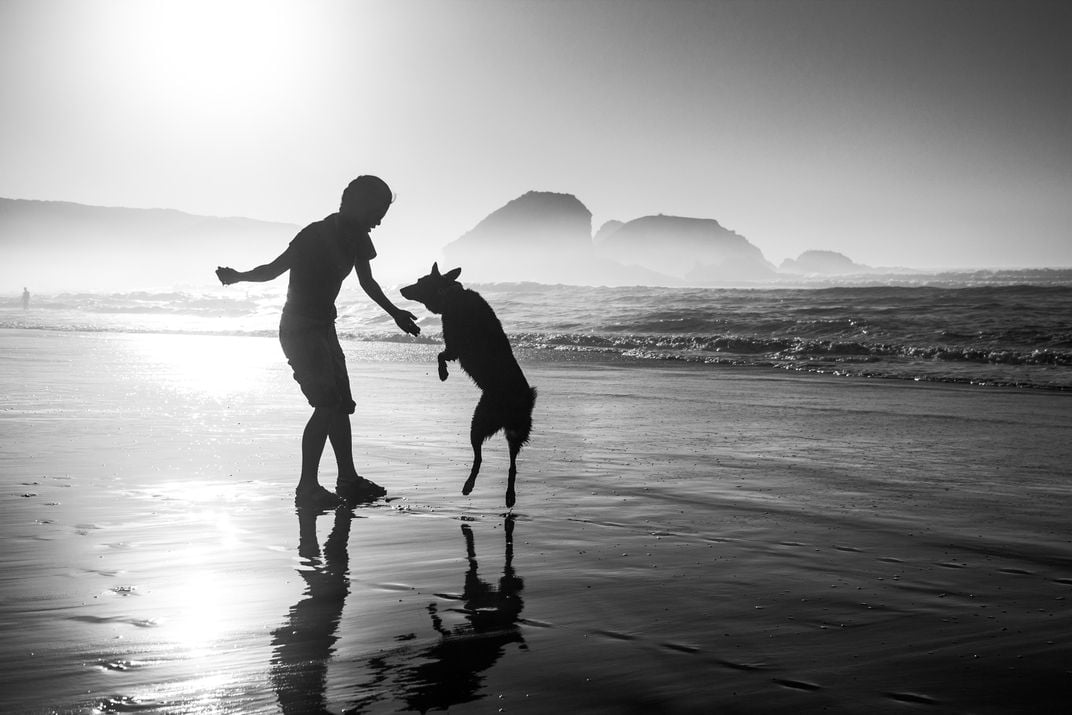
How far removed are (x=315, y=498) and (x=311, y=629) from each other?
2.40 meters

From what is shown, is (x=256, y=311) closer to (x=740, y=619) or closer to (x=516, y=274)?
(x=740, y=619)

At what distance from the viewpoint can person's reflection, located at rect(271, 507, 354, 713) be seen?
8.28 ft

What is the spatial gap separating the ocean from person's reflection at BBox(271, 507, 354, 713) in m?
13.2

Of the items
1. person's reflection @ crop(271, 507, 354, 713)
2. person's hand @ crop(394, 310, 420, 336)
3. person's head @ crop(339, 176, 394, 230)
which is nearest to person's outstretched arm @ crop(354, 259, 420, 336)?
person's hand @ crop(394, 310, 420, 336)

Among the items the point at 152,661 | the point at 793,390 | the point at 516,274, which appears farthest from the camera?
the point at 516,274

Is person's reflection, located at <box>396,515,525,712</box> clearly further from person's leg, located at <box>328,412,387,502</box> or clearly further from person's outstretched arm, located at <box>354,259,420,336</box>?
person's outstretched arm, located at <box>354,259,420,336</box>

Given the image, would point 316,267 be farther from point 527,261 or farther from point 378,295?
point 527,261

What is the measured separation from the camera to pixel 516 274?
7343 inches

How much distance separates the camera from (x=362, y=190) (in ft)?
19.2

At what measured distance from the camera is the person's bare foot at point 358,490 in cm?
561

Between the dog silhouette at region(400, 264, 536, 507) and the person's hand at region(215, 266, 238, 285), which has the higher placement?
the person's hand at region(215, 266, 238, 285)

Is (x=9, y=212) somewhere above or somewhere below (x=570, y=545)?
above

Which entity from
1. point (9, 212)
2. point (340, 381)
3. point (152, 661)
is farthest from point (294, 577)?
point (9, 212)

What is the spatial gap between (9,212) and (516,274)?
118 m
